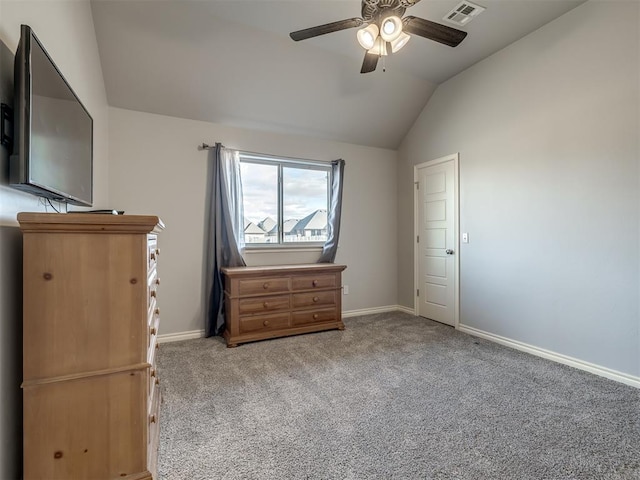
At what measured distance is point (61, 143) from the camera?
4.47ft

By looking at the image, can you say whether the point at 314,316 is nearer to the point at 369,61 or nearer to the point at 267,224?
the point at 267,224

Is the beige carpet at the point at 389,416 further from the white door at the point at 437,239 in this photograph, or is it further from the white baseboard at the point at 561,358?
the white door at the point at 437,239

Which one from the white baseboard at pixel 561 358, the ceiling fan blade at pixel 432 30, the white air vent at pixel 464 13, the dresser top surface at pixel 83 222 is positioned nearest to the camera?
the dresser top surface at pixel 83 222

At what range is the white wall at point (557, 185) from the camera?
2285 millimetres

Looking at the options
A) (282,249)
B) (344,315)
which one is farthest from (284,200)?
(344,315)

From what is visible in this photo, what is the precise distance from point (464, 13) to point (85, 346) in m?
3.42

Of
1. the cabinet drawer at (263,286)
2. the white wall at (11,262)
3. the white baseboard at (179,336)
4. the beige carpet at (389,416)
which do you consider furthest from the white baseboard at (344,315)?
the white wall at (11,262)

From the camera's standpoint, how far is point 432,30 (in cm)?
196

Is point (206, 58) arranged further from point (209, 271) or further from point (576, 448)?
point (576, 448)

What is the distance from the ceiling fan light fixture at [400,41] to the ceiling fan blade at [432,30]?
0.04m

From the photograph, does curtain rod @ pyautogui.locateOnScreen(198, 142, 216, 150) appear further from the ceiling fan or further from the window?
the ceiling fan

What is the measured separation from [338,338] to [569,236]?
235cm

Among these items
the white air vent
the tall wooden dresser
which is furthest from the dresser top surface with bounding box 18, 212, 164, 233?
the white air vent

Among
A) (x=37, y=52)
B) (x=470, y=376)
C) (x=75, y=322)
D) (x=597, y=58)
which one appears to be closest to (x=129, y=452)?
(x=75, y=322)
